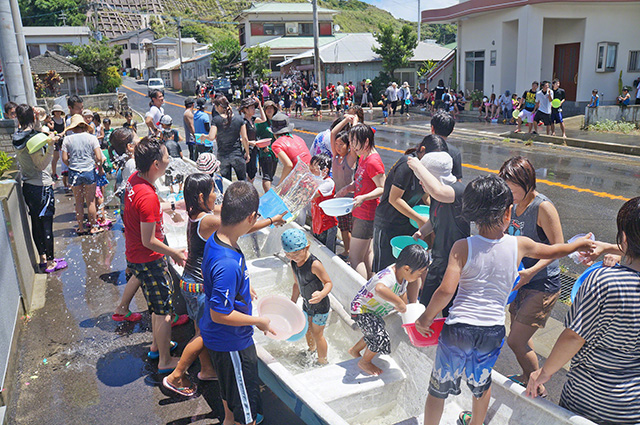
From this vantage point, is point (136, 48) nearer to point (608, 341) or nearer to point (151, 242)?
point (151, 242)

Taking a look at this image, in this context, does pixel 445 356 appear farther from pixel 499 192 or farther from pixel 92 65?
pixel 92 65

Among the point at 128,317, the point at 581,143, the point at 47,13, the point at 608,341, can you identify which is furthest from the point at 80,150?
the point at 47,13

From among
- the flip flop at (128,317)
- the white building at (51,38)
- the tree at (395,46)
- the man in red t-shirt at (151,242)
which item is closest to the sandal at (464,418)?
the man in red t-shirt at (151,242)

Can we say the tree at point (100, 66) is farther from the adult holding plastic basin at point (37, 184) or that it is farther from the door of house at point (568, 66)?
the adult holding plastic basin at point (37, 184)

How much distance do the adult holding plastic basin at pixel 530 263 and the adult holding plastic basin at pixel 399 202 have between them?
0.87m

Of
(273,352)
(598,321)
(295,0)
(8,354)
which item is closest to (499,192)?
(598,321)

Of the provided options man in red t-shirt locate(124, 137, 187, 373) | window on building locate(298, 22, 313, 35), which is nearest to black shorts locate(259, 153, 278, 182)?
man in red t-shirt locate(124, 137, 187, 373)

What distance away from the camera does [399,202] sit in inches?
173

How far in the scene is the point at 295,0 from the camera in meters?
123

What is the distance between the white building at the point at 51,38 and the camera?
6962 centimetres

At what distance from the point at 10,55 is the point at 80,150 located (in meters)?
4.09

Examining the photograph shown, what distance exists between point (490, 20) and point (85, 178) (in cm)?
2153

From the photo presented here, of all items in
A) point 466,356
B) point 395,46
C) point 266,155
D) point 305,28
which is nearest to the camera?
point 466,356

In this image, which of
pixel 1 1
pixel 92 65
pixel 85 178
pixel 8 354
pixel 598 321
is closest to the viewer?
pixel 598 321
